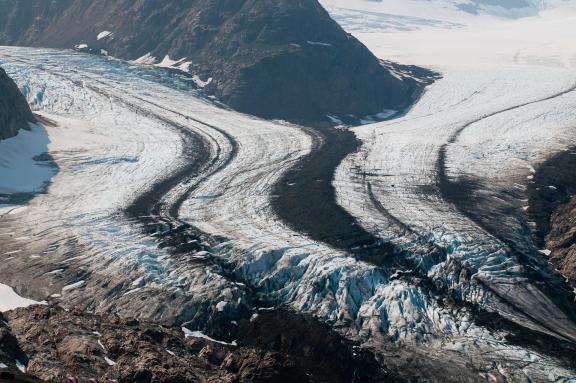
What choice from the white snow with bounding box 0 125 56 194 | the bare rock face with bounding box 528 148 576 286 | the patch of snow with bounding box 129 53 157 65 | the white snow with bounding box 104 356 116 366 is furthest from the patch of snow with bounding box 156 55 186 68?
the white snow with bounding box 104 356 116 366

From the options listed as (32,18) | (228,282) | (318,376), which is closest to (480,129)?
(228,282)

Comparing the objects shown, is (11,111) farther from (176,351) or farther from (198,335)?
(176,351)

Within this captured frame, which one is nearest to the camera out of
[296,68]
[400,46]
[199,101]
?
[199,101]

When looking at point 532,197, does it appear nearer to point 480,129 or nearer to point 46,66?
point 480,129

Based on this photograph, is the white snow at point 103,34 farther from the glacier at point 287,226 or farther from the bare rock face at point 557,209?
the bare rock face at point 557,209

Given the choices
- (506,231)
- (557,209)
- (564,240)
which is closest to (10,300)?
(506,231)

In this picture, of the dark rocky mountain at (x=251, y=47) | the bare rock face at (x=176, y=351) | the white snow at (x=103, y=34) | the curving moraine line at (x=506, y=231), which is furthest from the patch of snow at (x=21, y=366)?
the white snow at (x=103, y=34)
